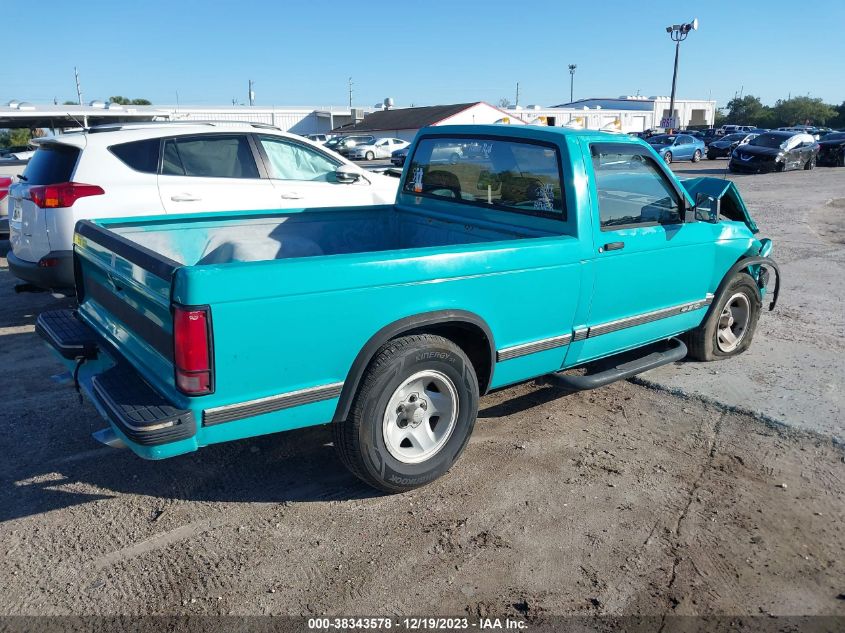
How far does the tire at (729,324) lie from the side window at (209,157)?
14.6 ft

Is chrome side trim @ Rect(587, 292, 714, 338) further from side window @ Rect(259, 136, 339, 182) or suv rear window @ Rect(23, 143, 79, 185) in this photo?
suv rear window @ Rect(23, 143, 79, 185)

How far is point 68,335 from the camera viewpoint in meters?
3.78

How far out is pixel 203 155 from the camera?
21.7ft

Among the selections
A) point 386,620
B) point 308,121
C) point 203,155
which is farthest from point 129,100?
point 386,620

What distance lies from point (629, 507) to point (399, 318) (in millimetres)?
1564

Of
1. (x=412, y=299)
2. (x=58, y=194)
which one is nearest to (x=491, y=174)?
(x=412, y=299)

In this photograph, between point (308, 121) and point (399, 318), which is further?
point (308, 121)

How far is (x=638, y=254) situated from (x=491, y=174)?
1094mm

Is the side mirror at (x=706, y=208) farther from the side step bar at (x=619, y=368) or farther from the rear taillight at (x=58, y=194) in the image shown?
the rear taillight at (x=58, y=194)

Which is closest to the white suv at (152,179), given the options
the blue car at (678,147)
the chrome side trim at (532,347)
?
the chrome side trim at (532,347)

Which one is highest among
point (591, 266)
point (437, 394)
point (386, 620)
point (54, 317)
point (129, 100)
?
point (129, 100)

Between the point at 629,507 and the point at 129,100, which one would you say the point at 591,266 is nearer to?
the point at 629,507

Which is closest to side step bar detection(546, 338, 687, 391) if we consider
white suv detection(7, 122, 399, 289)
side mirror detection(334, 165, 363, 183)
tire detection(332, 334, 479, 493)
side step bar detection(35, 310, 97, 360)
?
tire detection(332, 334, 479, 493)

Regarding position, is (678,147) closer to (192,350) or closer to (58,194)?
(58,194)
